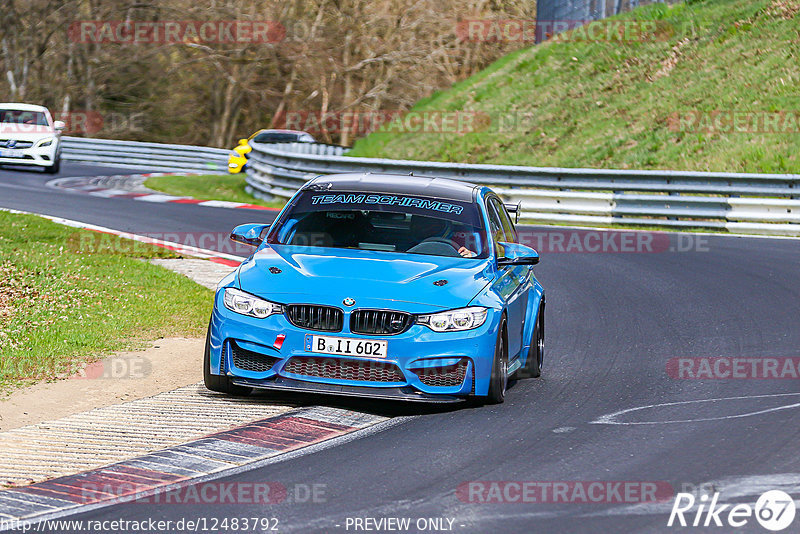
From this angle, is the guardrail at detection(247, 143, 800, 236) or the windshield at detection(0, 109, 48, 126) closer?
the guardrail at detection(247, 143, 800, 236)

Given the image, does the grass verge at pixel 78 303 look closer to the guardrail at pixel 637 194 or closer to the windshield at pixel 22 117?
the guardrail at pixel 637 194

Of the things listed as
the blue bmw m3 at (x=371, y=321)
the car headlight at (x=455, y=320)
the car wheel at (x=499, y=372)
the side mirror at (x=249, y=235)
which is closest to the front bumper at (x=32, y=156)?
the side mirror at (x=249, y=235)

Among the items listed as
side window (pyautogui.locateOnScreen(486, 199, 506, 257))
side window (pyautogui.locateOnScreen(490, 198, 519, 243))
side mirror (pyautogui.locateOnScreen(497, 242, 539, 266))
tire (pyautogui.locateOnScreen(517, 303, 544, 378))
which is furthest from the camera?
side window (pyautogui.locateOnScreen(490, 198, 519, 243))

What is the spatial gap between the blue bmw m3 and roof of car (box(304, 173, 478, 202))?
52 centimetres

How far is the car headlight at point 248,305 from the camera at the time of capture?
7.75 m

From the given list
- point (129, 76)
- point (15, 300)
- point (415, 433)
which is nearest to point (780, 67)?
point (15, 300)

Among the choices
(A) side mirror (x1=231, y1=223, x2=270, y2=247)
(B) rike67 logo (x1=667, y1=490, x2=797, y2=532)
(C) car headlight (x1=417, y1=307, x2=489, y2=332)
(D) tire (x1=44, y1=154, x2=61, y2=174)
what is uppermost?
(A) side mirror (x1=231, y1=223, x2=270, y2=247)

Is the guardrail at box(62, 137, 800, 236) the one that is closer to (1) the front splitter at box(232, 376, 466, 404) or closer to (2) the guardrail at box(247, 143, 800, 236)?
(2) the guardrail at box(247, 143, 800, 236)

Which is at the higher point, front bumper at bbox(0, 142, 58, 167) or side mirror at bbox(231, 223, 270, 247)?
side mirror at bbox(231, 223, 270, 247)

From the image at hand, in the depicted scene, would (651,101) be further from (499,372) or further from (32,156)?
(499,372)

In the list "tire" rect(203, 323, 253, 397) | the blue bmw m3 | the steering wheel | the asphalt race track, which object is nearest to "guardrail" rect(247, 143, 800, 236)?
the asphalt race track

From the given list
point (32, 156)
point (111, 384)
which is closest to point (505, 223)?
point (111, 384)

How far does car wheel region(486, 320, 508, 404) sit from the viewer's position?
791cm

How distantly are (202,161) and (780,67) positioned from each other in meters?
18.5
